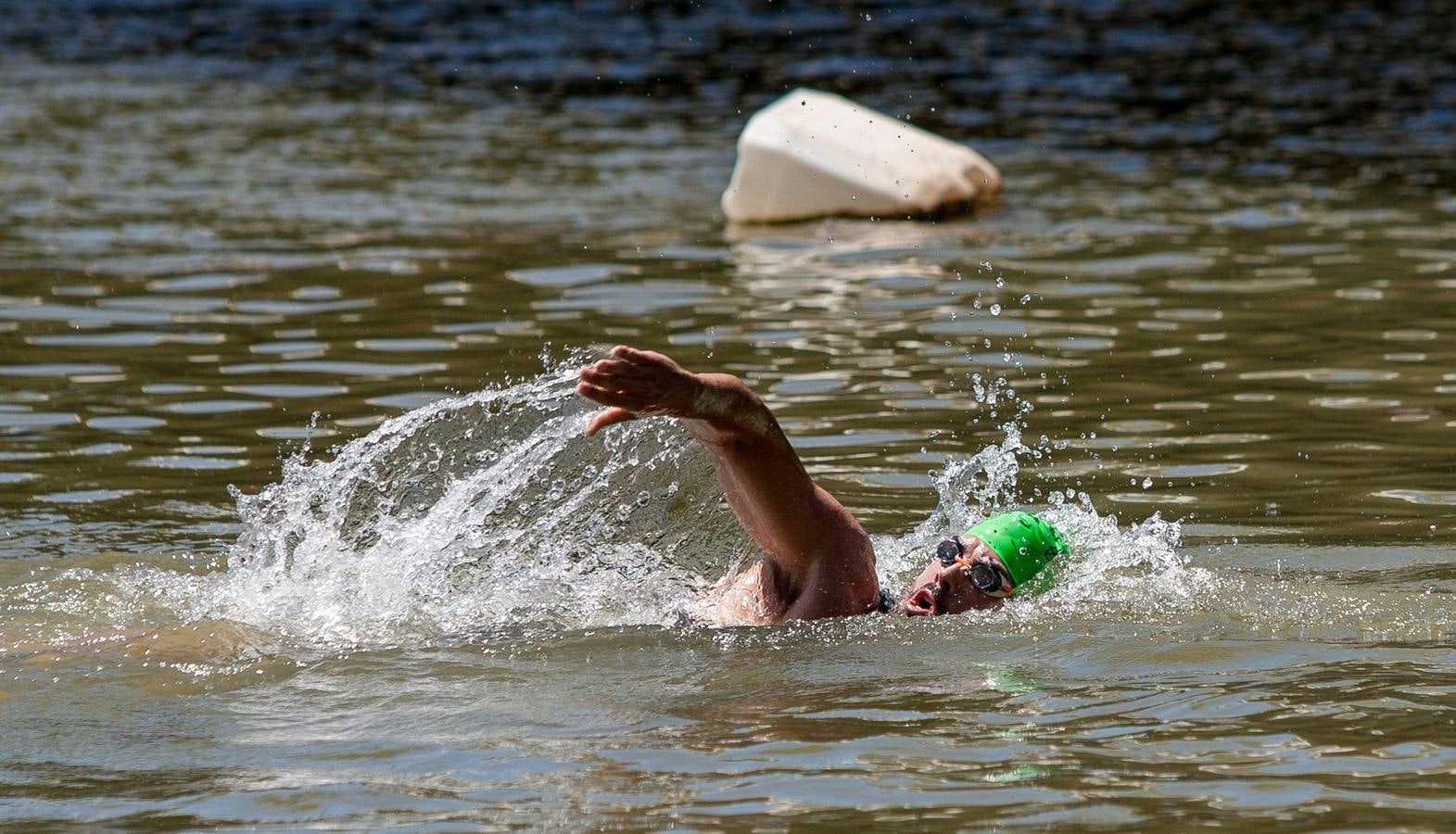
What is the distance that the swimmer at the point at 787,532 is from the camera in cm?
551

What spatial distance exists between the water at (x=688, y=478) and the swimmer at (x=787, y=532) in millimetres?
163

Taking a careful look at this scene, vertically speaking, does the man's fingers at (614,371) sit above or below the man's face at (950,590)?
above

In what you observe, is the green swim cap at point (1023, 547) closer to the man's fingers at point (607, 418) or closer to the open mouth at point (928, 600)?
the open mouth at point (928, 600)

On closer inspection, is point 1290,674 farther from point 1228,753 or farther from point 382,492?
point 382,492

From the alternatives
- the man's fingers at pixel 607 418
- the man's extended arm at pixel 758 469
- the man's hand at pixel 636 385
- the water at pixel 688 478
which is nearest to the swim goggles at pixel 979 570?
the water at pixel 688 478

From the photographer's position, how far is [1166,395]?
9523 mm

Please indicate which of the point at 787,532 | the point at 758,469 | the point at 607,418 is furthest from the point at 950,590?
the point at 607,418

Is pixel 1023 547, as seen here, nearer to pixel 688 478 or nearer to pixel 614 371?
pixel 688 478

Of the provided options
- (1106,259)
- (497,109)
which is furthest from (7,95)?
(1106,259)

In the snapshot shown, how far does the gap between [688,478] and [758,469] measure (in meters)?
1.59

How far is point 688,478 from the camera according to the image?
757 centimetres

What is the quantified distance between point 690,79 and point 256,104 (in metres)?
4.59

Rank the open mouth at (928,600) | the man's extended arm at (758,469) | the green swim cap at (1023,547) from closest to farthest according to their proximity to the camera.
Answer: the man's extended arm at (758,469) → the open mouth at (928,600) → the green swim cap at (1023,547)

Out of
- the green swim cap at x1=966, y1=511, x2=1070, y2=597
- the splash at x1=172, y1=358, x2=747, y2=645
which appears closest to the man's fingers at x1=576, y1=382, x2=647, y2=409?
the splash at x1=172, y1=358, x2=747, y2=645
